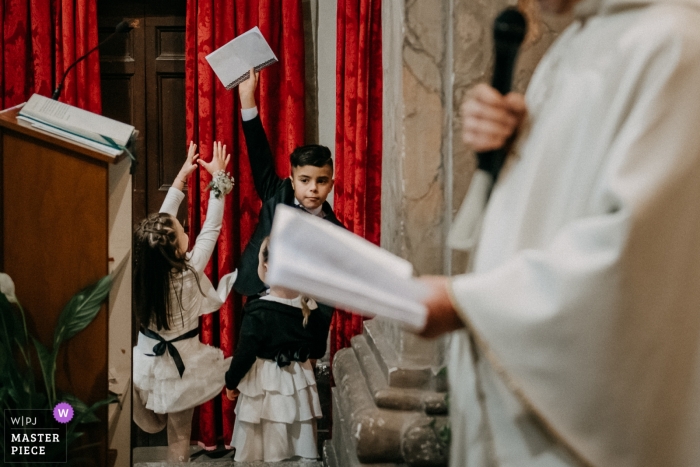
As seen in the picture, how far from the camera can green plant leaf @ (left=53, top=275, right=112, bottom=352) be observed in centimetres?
215

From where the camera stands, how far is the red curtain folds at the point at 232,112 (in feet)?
12.0

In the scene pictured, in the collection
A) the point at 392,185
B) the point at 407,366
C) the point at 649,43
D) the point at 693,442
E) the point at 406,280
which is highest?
the point at 649,43

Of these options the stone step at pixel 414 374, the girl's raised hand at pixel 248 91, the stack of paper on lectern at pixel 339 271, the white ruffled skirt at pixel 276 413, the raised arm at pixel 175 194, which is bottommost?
the white ruffled skirt at pixel 276 413

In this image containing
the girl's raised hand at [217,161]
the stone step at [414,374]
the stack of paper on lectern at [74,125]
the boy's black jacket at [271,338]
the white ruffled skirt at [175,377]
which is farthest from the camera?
the girl's raised hand at [217,161]

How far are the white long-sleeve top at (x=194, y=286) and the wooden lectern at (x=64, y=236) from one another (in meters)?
0.90

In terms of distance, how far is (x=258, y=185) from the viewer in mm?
3441

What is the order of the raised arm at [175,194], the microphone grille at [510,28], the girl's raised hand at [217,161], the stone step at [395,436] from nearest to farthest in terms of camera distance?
the microphone grille at [510,28] → the stone step at [395,436] → the raised arm at [175,194] → the girl's raised hand at [217,161]

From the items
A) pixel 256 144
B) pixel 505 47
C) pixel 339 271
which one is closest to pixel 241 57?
pixel 256 144

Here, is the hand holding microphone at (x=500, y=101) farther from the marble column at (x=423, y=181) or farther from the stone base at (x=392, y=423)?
the stone base at (x=392, y=423)

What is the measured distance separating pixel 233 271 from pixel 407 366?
2.20 m

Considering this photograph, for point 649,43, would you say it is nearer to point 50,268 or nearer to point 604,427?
point 604,427

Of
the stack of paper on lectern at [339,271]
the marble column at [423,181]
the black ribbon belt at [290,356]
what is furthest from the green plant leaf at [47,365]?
the stack of paper on lectern at [339,271]

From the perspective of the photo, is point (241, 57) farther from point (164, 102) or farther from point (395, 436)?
point (395, 436)

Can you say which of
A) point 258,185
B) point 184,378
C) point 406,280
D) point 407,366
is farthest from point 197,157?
point 406,280
